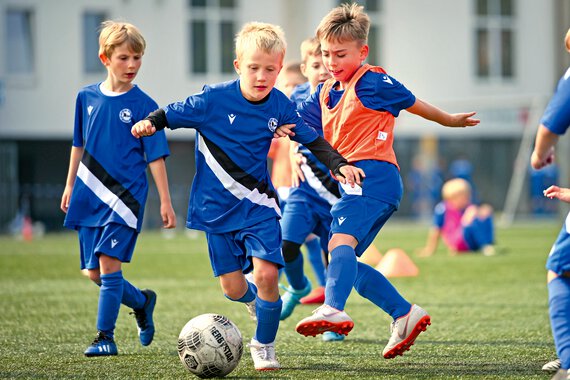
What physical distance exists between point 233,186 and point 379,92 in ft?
3.09

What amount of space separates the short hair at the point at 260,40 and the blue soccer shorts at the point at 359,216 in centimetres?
88

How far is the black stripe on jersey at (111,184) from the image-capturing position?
5.70m

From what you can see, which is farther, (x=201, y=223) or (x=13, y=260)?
(x=13, y=260)

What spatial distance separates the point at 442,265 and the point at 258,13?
17305 millimetres

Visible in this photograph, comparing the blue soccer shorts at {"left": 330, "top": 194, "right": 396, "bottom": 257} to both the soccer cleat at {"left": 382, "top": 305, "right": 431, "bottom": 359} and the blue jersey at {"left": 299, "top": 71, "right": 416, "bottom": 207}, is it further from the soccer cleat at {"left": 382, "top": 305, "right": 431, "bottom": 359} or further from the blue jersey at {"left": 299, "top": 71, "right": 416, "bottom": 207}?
the soccer cleat at {"left": 382, "top": 305, "right": 431, "bottom": 359}

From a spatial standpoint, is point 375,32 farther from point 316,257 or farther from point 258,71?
point 258,71

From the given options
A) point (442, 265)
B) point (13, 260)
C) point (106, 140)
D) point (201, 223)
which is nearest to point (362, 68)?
point (201, 223)

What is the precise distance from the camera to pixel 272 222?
5.12 meters

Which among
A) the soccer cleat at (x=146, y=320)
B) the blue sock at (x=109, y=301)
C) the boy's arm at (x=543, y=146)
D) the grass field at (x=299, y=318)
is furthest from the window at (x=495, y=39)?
the boy's arm at (x=543, y=146)

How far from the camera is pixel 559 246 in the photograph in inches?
161

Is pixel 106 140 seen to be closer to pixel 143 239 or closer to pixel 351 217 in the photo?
pixel 351 217

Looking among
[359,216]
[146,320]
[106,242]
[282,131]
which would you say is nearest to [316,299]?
[146,320]

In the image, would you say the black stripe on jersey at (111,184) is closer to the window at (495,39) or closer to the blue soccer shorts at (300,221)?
the blue soccer shorts at (300,221)

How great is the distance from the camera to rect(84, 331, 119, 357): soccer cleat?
5512mm
